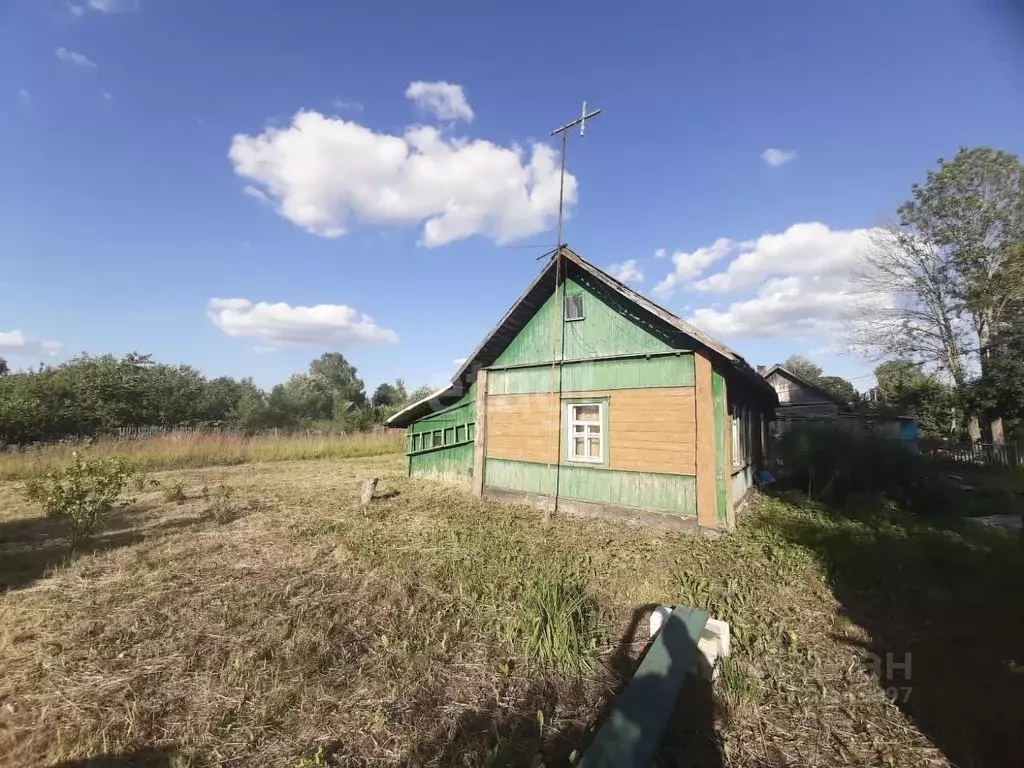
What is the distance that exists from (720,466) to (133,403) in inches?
1287

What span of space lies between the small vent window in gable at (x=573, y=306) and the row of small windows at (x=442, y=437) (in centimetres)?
482

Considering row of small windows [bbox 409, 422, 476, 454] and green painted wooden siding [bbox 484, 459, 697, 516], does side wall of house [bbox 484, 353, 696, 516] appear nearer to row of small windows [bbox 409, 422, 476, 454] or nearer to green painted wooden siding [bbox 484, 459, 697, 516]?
green painted wooden siding [bbox 484, 459, 697, 516]

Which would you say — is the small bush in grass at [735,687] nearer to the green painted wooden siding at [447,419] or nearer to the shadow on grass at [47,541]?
the shadow on grass at [47,541]

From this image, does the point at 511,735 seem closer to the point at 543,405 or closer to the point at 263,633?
the point at 263,633

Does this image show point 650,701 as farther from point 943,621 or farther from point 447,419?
point 447,419

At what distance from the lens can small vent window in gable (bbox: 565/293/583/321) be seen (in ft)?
32.9

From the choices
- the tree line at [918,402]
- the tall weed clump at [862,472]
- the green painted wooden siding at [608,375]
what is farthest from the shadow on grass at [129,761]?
the tree line at [918,402]

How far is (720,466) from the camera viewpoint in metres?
8.09

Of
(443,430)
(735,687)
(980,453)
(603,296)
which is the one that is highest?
(603,296)

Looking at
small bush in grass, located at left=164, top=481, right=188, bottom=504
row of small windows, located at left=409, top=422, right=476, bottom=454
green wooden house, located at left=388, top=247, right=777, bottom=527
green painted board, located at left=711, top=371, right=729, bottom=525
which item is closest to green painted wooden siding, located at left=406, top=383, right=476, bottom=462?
row of small windows, located at left=409, top=422, right=476, bottom=454

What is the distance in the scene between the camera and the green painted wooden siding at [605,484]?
8461 mm

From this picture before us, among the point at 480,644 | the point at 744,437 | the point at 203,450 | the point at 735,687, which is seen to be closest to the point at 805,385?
the point at 744,437

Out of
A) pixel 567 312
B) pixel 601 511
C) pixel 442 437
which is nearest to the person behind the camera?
pixel 601 511

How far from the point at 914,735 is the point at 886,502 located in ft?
29.7
